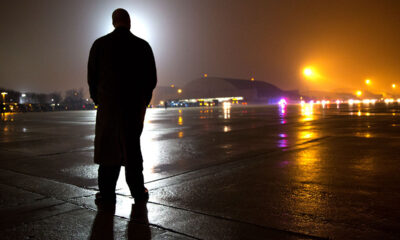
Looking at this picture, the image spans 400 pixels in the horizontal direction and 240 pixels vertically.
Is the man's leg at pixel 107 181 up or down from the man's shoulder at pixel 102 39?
down

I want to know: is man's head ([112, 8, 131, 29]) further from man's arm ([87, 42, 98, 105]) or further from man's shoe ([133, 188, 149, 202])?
man's shoe ([133, 188, 149, 202])

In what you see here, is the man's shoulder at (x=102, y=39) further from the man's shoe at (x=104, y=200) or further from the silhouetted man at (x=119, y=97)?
the man's shoe at (x=104, y=200)

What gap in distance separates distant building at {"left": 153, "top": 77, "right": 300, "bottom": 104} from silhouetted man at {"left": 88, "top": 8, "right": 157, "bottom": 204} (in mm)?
105412

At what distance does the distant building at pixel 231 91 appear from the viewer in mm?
113625

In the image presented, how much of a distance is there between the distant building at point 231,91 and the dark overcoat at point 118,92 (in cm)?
10545

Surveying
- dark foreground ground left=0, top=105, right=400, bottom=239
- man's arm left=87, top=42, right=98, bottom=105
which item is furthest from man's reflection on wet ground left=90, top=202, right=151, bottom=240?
man's arm left=87, top=42, right=98, bottom=105

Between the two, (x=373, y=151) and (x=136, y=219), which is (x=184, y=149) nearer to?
(x=373, y=151)

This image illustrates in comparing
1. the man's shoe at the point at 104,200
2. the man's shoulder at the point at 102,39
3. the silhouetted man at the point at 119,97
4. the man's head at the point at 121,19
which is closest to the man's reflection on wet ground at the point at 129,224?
the man's shoe at the point at 104,200

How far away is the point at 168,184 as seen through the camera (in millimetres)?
4180

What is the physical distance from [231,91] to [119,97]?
116m

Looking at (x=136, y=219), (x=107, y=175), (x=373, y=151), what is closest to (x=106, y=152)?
(x=107, y=175)

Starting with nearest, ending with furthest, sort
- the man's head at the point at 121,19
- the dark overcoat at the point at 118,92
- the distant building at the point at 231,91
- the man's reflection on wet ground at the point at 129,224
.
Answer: the man's reflection on wet ground at the point at 129,224
the dark overcoat at the point at 118,92
the man's head at the point at 121,19
the distant building at the point at 231,91

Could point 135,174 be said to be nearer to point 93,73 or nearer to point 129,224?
point 129,224

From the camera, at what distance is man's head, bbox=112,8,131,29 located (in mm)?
3512
